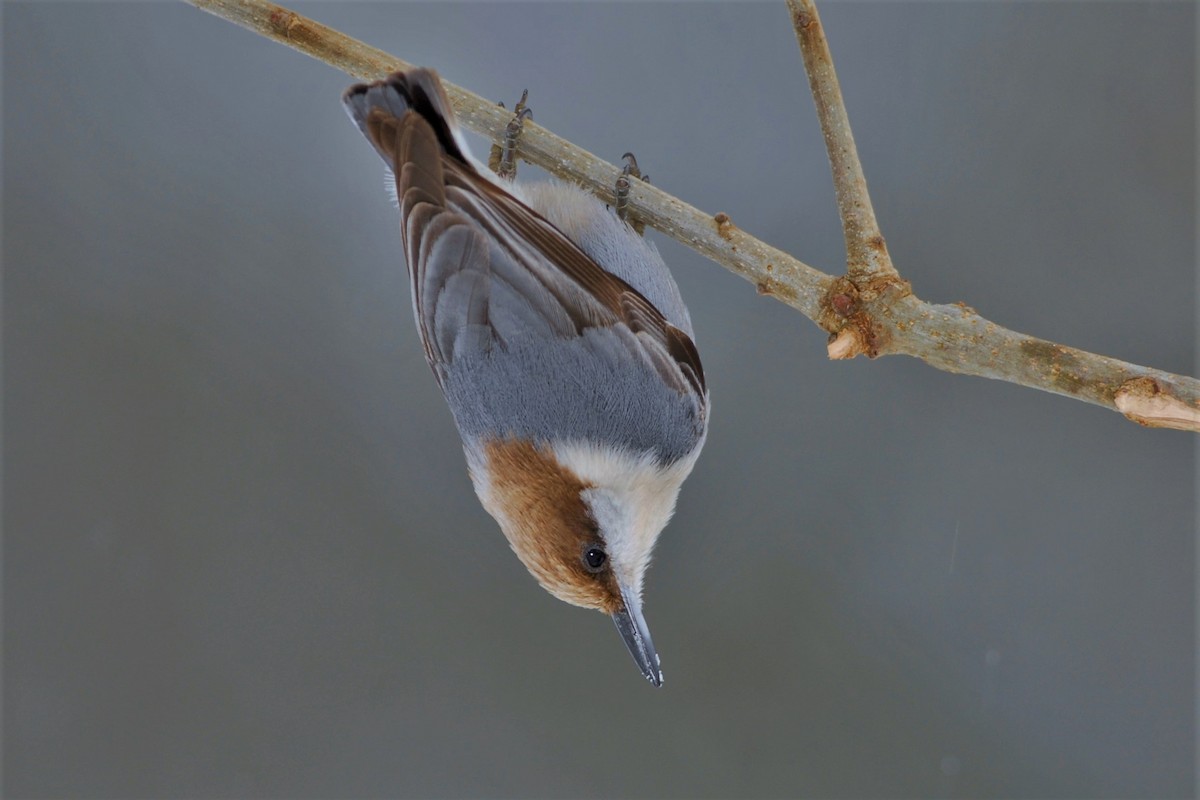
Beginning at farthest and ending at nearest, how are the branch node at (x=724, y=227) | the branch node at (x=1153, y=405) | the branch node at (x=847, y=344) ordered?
the branch node at (x=724, y=227) → the branch node at (x=847, y=344) → the branch node at (x=1153, y=405)

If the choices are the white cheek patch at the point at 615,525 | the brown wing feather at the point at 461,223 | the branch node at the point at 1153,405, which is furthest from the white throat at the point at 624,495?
the branch node at the point at 1153,405

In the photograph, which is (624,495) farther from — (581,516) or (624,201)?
(624,201)

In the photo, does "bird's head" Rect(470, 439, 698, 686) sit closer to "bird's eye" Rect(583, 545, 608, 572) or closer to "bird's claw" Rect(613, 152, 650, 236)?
"bird's eye" Rect(583, 545, 608, 572)

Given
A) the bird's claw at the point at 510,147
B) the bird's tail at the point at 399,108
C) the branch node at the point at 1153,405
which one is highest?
the bird's claw at the point at 510,147

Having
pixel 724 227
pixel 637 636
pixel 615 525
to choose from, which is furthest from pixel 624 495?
pixel 724 227

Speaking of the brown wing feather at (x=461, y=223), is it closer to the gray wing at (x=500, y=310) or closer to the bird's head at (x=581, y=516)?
the gray wing at (x=500, y=310)

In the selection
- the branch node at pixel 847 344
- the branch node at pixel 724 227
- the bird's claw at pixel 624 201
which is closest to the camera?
the branch node at pixel 847 344

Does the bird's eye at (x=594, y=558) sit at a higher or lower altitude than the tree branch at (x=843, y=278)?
lower
